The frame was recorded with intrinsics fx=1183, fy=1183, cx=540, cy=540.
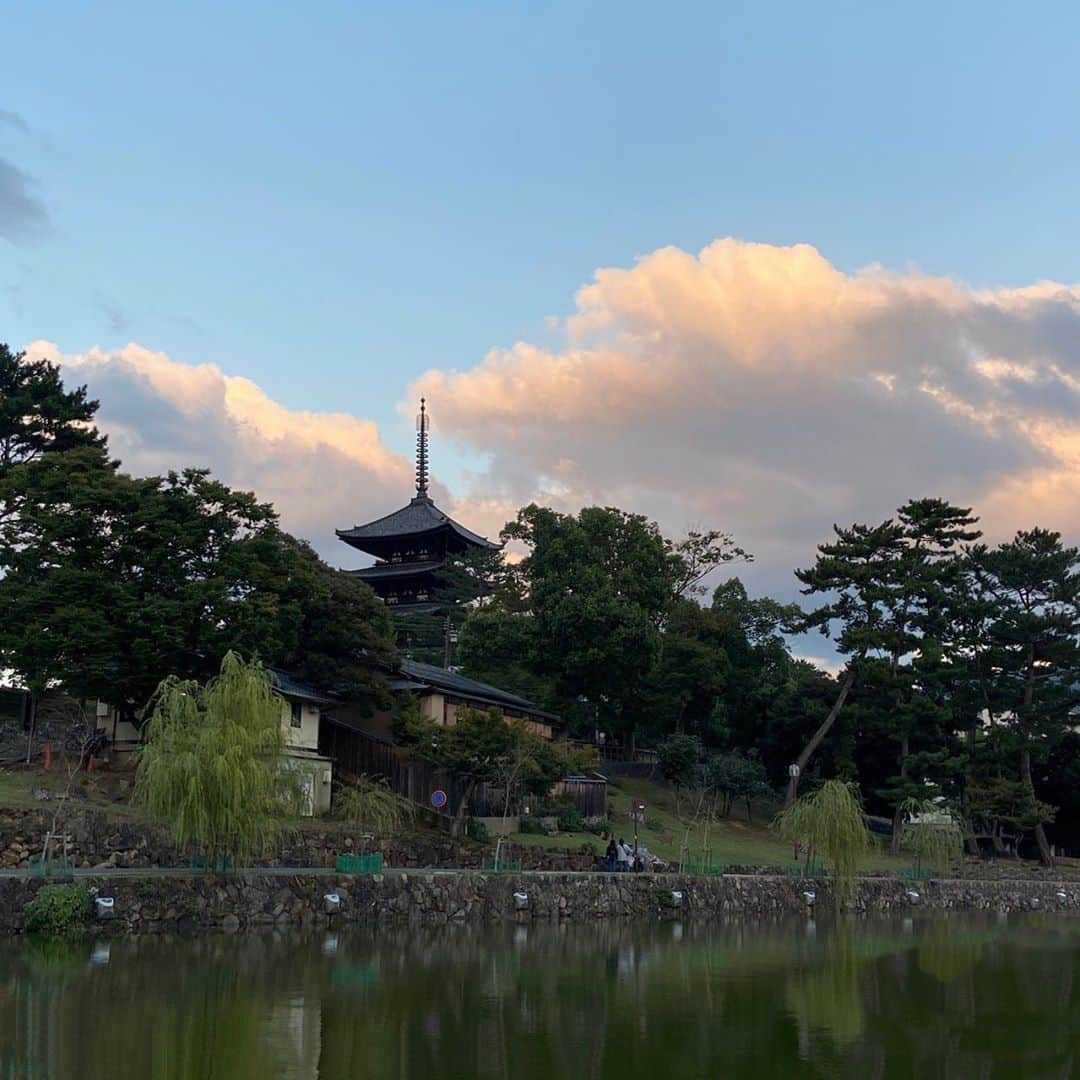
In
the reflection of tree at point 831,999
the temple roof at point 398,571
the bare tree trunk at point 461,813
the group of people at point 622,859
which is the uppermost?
the temple roof at point 398,571

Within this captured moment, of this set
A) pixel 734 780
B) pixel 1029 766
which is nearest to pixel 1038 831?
pixel 1029 766

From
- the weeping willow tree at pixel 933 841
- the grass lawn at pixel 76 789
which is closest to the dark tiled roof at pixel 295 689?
the grass lawn at pixel 76 789

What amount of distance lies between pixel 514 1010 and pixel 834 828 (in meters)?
19.9

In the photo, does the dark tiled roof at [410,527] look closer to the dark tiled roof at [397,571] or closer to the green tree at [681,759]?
the dark tiled roof at [397,571]

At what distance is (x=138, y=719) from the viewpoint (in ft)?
106

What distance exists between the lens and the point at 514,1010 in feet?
58.5

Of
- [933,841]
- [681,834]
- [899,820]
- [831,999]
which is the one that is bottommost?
[831,999]

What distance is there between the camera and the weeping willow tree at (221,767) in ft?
79.4

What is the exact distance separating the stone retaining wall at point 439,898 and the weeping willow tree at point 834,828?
2.35 metres

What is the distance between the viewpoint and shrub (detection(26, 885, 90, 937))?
23016 mm


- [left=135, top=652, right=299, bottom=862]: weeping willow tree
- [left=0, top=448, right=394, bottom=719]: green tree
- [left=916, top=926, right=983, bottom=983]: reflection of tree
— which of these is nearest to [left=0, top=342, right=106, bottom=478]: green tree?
[left=0, top=448, right=394, bottom=719]: green tree

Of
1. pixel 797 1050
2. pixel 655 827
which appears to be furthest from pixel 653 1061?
pixel 655 827

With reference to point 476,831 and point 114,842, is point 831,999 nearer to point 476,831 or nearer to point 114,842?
point 114,842

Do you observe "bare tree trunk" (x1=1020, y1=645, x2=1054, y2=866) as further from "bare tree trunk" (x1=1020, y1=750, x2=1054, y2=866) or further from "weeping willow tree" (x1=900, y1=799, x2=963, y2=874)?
"weeping willow tree" (x1=900, y1=799, x2=963, y2=874)
